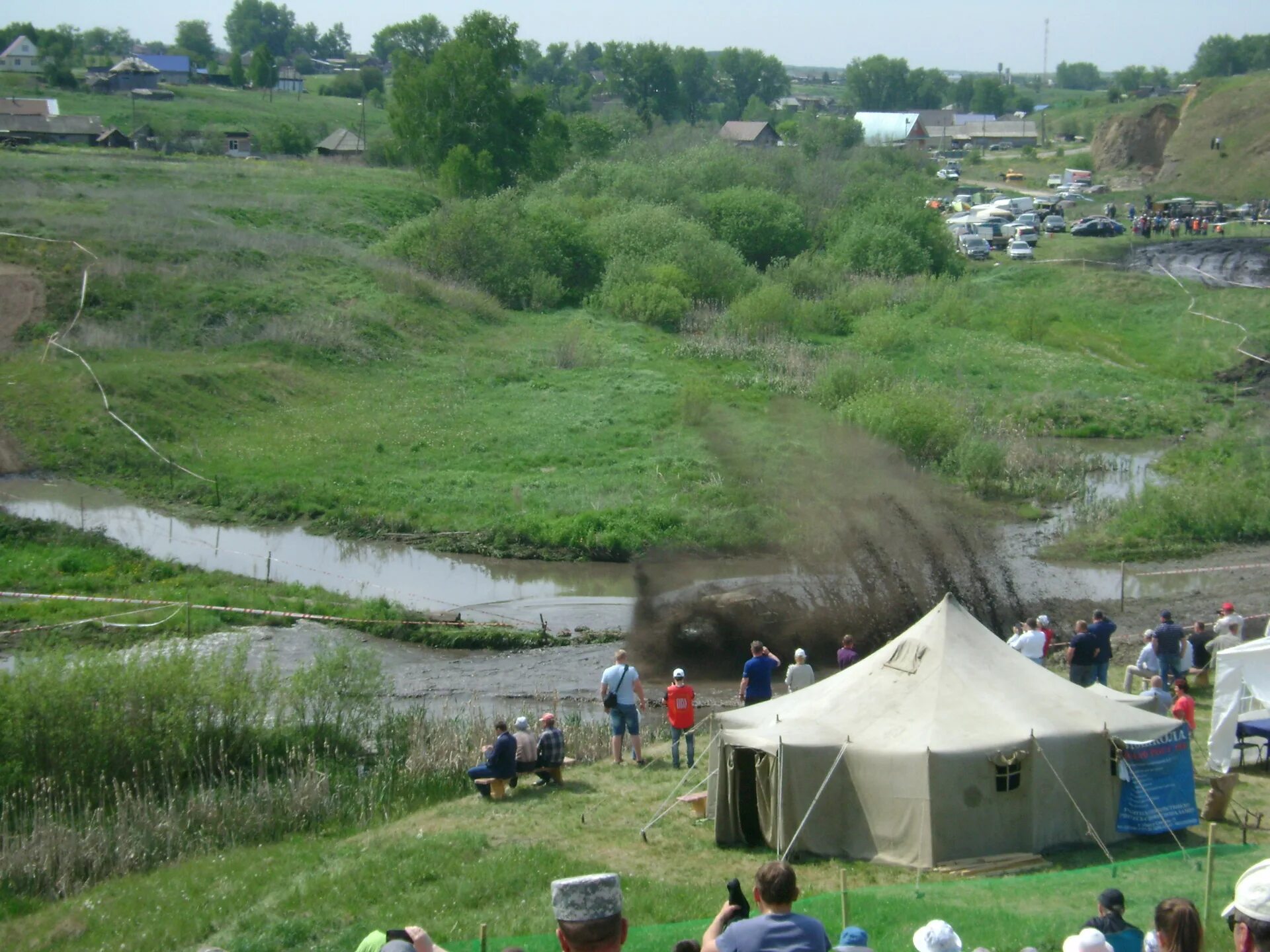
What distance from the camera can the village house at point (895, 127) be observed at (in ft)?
488

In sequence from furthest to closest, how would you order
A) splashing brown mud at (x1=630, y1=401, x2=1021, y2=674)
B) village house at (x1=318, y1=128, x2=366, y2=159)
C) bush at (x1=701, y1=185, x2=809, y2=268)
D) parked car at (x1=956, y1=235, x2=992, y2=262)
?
village house at (x1=318, y1=128, x2=366, y2=159) → parked car at (x1=956, y1=235, x2=992, y2=262) → bush at (x1=701, y1=185, x2=809, y2=268) → splashing brown mud at (x1=630, y1=401, x2=1021, y2=674)

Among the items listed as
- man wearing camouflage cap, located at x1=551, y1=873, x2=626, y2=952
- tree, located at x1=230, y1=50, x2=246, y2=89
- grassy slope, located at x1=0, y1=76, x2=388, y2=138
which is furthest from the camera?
tree, located at x1=230, y1=50, x2=246, y2=89

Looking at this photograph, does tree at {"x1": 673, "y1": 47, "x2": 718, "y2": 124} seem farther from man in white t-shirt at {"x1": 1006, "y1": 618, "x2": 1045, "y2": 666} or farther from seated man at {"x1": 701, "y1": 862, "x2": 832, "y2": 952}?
seated man at {"x1": 701, "y1": 862, "x2": 832, "y2": 952}

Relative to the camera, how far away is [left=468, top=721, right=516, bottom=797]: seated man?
14.6 m

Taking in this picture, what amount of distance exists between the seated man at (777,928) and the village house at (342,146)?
92.8 metres

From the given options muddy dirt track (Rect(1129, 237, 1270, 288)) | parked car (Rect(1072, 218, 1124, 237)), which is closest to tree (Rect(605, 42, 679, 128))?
parked car (Rect(1072, 218, 1124, 237))

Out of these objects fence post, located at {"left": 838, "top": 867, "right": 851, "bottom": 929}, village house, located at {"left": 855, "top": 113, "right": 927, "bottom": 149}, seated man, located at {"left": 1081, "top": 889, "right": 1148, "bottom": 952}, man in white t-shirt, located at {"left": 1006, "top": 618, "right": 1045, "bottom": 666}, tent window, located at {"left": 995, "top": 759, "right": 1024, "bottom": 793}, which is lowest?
man in white t-shirt, located at {"left": 1006, "top": 618, "right": 1045, "bottom": 666}

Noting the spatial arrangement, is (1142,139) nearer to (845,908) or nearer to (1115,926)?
(845,908)

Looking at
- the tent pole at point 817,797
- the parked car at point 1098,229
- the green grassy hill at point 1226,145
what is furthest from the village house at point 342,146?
the tent pole at point 817,797

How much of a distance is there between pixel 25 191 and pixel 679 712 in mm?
46089

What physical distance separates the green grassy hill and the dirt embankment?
398 centimetres

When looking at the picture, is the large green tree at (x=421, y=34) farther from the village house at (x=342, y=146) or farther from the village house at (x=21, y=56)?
Answer: the village house at (x=21, y=56)

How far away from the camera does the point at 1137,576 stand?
26953 mm

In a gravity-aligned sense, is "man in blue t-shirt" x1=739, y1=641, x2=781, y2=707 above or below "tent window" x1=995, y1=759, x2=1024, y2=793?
below
